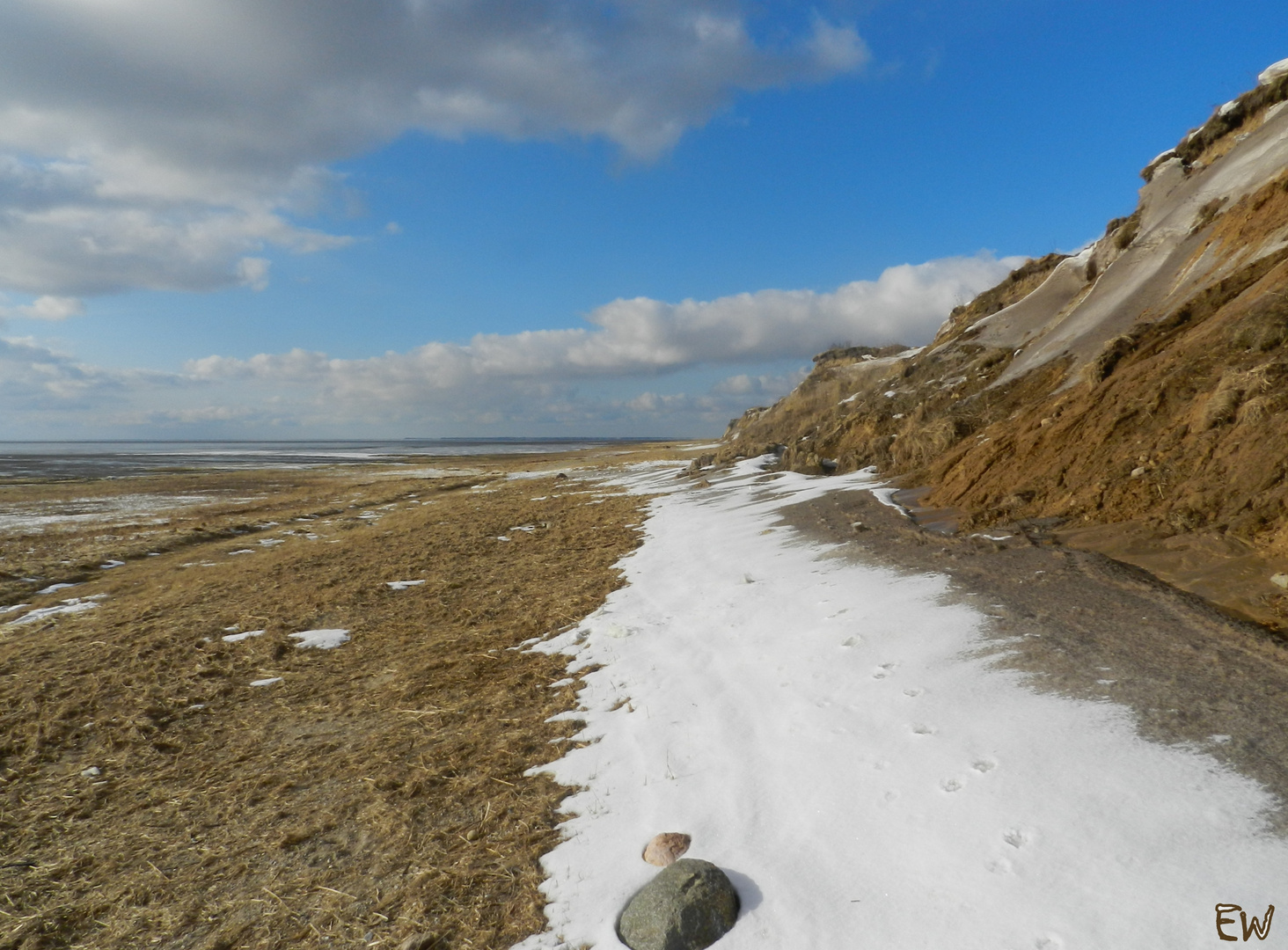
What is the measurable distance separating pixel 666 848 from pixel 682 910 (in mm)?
605

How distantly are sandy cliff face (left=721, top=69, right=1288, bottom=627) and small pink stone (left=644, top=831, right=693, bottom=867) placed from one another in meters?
5.02

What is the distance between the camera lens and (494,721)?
6.23 meters

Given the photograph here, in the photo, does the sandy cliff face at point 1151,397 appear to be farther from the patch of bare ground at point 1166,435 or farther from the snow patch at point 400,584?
the snow patch at point 400,584

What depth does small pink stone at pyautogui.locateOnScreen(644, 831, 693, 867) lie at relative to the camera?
3.95 metres

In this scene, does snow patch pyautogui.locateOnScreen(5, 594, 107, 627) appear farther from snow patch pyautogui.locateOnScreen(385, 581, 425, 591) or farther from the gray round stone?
the gray round stone

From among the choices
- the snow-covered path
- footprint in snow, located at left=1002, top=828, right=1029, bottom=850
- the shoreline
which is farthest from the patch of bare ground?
footprint in snow, located at left=1002, top=828, right=1029, bottom=850

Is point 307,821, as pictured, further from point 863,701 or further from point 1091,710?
point 1091,710

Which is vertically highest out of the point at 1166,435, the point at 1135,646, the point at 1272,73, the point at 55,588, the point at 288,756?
the point at 1272,73

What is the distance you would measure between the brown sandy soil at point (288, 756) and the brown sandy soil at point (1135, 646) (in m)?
4.05

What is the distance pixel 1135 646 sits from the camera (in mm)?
5020

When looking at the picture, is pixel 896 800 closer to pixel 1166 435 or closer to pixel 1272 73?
pixel 1166 435

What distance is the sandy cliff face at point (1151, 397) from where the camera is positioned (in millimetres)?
6656

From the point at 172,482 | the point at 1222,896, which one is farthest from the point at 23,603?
the point at 172,482

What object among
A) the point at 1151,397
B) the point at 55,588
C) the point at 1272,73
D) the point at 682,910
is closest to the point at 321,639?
the point at 682,910
